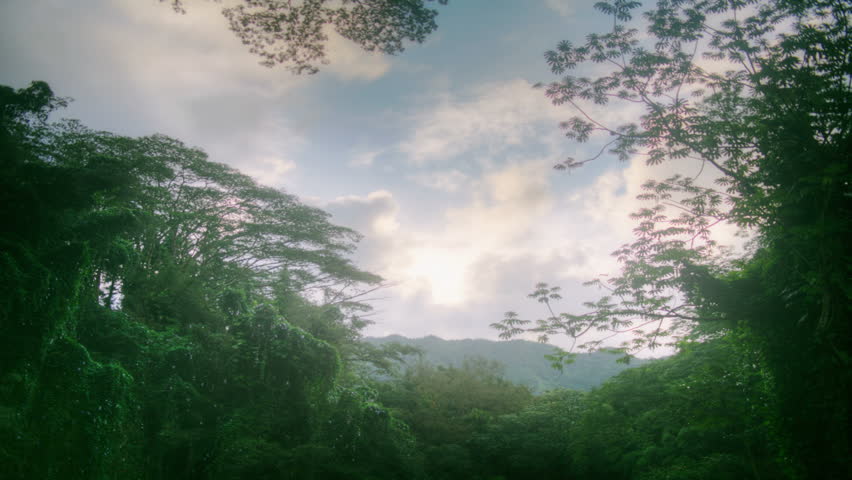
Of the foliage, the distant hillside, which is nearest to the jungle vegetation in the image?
the foliage

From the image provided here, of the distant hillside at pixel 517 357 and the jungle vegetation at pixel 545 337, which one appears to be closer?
the jungle vegetation at pixel 545 337

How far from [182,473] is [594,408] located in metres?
7.31

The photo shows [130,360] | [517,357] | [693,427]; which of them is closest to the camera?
[693,427]

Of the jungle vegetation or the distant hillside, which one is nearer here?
the jungle vegetation

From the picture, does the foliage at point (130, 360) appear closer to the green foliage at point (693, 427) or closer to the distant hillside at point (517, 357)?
the green foliage at point (693, 427)

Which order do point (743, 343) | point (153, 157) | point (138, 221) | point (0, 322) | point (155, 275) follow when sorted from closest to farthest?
point (0, 322), point (743, 343), point (138, 221), point (155, 275), point (153, 157)

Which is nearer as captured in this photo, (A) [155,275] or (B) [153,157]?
(A) [155,275]

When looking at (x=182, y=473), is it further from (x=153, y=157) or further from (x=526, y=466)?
(x=153, y=157)

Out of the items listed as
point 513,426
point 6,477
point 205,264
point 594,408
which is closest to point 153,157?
point 205,264

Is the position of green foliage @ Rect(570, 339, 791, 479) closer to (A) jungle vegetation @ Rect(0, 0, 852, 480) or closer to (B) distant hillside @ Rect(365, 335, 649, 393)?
(A) jungle vegetation @ Rect(0, 0, 852, 480)

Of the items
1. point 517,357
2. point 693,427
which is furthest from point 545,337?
point 517,357

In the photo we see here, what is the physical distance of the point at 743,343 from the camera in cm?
530

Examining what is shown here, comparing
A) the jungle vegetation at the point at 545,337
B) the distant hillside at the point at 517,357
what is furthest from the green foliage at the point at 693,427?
the distant hillside at the point at 517,357

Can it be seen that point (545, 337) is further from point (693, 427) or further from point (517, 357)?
point (517, 357)
